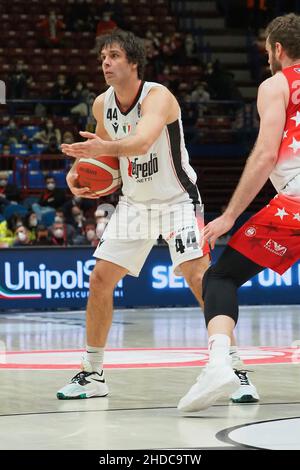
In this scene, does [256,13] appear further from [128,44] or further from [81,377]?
[81,377]

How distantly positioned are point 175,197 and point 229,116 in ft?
57.5

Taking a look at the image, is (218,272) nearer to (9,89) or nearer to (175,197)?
(175,197)

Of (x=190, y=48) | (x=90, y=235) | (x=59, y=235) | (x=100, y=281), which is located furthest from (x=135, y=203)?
(x=190, y=48)

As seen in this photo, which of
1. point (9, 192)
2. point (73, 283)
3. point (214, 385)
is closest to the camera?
point (214, 385)

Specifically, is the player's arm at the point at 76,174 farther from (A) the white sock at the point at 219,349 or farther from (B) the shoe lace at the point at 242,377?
(A) the white sock at the point at 219,349

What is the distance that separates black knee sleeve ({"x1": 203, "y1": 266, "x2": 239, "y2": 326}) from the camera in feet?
17.7

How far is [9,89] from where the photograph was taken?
22.3m

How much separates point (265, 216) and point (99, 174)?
5.11 feet

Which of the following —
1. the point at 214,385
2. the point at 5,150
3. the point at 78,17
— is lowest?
the point at 214,385

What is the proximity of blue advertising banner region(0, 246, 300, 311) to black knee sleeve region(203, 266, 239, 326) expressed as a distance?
32.1ft

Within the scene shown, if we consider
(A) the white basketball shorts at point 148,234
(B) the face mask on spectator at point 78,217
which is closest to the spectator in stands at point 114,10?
(B) the face mask on spectator at point 78,217

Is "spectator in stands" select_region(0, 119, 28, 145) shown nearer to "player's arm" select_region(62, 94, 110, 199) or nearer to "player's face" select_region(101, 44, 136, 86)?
"player's arm" select_region(62, 94, 110, 199)

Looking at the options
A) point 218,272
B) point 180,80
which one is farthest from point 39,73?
point 218,272

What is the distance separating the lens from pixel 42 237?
1667cm
